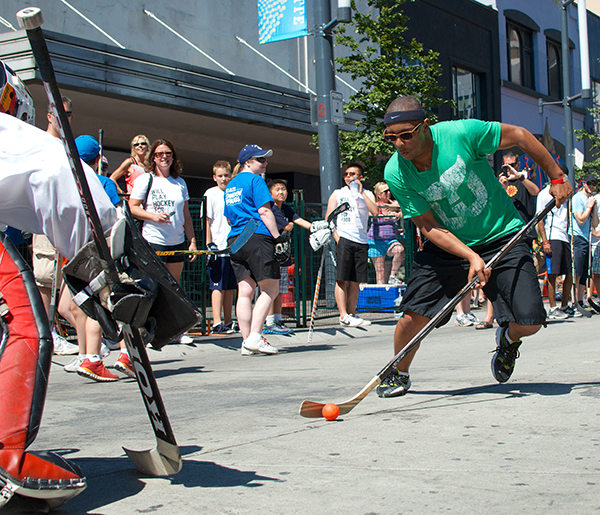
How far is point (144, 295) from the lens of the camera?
7.38ft

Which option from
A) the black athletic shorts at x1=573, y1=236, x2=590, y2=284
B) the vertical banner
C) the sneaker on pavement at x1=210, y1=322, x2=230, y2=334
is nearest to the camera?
the sneaker on pavement at x1=210, y1=322, x2=230, y2=334

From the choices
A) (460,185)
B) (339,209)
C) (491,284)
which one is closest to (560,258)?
(339,209)

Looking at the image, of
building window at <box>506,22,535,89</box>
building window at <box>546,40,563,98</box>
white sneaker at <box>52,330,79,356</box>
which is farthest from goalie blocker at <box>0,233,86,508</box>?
building window at <box>546,40,563,98</box>

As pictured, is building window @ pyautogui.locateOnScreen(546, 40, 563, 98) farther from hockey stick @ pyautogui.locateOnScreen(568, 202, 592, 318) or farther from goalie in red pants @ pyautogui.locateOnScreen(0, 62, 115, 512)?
goalie in red pants @ pyautogui.locateOnScreen(0, 62, 115, 512)

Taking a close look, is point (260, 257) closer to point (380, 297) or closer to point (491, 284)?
point (491, 284)

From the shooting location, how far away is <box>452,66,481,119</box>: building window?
2181 cm

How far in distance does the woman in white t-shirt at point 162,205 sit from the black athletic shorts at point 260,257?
59 cm

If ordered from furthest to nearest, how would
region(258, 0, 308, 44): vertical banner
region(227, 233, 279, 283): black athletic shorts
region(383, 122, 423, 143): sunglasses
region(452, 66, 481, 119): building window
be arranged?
region(452, 66, 481, 119): building window → region(258, 0, 308, 44): vertical banner → region(227, 233, 279, 283): black athletic shorts → region(383, 122, 423, 143): sunglasses

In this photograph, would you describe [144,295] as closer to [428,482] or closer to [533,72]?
[428,482]

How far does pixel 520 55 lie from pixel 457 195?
22.4m

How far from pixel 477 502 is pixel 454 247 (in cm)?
199

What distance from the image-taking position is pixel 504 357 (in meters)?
4.41

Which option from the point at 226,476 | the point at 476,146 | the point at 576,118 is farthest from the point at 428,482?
the point at 576,118

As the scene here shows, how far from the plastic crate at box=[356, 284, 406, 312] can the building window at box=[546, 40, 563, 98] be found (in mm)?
17710
